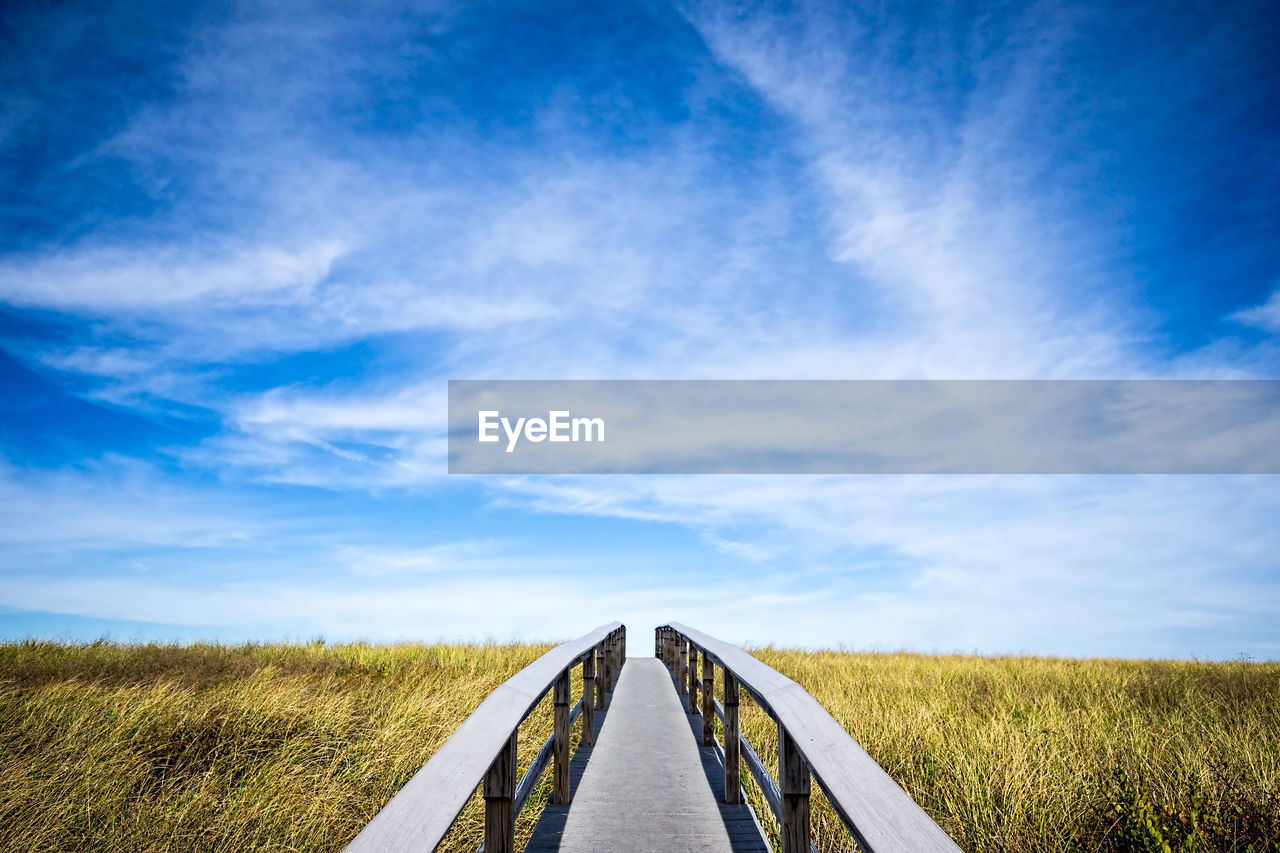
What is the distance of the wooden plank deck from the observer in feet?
15.0

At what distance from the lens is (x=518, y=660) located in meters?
15.4

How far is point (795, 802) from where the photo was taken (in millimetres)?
3416

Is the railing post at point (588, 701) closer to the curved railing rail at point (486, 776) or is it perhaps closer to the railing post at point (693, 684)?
the curved railing rail at point (486, 776)

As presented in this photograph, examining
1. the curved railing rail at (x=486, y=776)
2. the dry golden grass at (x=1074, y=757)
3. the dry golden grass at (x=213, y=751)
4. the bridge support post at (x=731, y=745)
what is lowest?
the dry golden grass at (x=1074, y=757)

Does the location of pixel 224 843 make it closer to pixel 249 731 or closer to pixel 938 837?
pixel 249 731

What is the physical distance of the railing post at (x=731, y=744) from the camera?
5285 millimetres

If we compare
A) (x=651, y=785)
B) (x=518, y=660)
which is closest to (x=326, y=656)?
(x=518, y=660)

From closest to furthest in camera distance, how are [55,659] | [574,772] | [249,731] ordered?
1. [574,772]
2. [249,731]
3. [55,659]

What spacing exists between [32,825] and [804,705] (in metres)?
5.96

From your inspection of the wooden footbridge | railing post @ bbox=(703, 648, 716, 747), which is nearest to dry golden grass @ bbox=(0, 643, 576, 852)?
the wooden footbridge

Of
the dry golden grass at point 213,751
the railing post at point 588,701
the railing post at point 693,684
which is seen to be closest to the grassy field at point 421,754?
the dry golden grass at point 213,751

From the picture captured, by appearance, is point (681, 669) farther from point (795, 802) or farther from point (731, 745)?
point (795, 802)

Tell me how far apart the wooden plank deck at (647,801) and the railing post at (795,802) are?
1.19 metres

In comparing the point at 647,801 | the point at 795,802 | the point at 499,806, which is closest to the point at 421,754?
the point at 647,801
